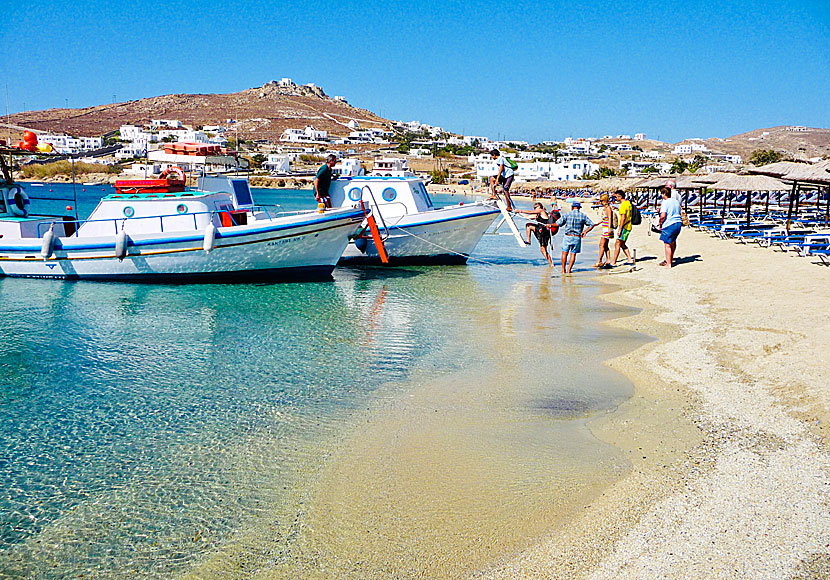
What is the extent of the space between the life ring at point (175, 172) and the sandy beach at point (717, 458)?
1233cm

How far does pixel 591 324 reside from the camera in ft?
36.0

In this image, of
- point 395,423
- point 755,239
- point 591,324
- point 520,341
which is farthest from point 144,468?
point 755,239

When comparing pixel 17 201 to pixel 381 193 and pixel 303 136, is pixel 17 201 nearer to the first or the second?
pixel 381 193

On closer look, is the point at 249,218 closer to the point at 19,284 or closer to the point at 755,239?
A: the point at 19,284

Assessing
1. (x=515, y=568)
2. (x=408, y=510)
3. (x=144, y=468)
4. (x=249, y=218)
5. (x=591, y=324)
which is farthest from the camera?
(x=249, y=218)

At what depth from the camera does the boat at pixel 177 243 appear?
1528cm

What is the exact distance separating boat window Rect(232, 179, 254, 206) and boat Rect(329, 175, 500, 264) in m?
2.32

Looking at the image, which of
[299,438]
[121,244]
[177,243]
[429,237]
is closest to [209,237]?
[177,243]

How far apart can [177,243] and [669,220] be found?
11422mm

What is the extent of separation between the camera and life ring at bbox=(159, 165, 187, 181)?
17406mm

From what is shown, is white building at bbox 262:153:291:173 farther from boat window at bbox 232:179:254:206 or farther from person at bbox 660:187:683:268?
person at bbox 660:187:683:268

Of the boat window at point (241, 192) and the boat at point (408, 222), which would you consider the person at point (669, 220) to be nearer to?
the boat at point (408, 222)

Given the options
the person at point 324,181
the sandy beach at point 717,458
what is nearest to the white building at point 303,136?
the person at point 324,181

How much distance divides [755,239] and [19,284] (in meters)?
20.7
